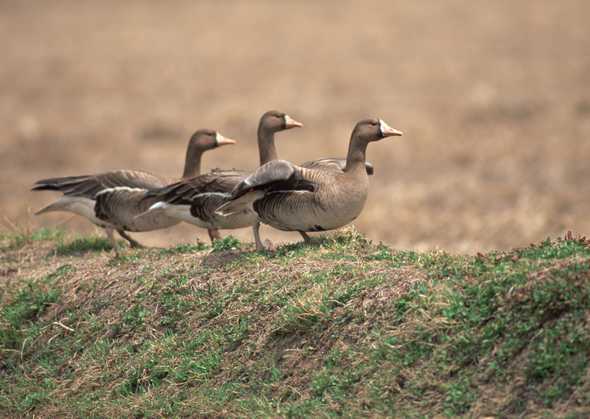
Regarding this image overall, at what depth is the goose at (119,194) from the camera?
11.5 meters

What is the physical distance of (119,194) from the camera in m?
11.6

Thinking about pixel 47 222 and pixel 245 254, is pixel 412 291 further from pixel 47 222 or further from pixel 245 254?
pixel 47 222

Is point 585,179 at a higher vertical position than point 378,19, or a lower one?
lower

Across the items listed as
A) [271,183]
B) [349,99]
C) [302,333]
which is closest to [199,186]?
[271,183]

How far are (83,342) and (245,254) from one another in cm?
175

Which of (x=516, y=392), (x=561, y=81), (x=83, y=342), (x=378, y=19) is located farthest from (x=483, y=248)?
(x=378, y=19)

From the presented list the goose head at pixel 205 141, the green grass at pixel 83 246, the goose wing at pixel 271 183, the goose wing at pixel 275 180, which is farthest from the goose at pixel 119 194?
the goose wing at pixel 275 180

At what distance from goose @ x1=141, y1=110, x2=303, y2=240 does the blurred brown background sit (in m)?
2.45

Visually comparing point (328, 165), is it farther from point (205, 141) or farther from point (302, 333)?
point (302, 333)

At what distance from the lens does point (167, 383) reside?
8.75 m

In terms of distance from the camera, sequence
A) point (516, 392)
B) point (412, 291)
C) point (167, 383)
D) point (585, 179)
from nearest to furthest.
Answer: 1. point (516, 392)
2. point (412, 291)
3. point (167, 383)
4. point (585, 179)

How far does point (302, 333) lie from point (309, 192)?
1615 mm

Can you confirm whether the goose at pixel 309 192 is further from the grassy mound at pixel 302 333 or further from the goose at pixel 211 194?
the goose at pixel 211 194

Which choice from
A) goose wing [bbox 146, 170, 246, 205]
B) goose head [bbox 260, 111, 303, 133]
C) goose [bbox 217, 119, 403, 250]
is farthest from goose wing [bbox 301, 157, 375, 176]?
goose wing [bbox 146, 170, 246, 205]
